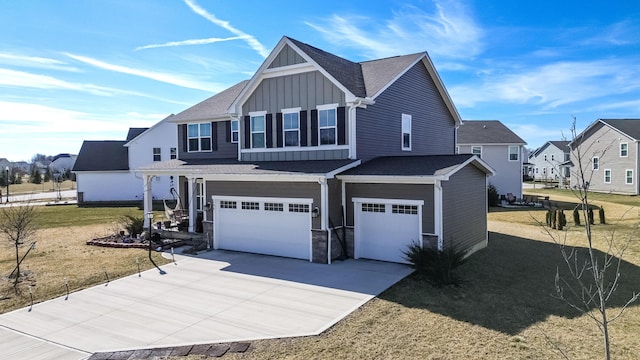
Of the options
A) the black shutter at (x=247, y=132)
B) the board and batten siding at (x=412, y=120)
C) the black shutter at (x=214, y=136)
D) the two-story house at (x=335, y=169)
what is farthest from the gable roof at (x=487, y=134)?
the black shutter at (x=247, y=132)

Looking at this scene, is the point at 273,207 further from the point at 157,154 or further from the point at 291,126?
the point at 157,154

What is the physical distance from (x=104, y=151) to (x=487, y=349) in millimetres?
42092

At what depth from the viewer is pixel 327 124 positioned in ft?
52.6

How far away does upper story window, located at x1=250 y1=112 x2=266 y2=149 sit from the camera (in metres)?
17.7

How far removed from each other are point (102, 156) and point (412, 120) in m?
33.3

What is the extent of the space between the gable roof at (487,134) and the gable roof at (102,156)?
102 feet

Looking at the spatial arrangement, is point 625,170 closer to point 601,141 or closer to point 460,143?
point 601,141

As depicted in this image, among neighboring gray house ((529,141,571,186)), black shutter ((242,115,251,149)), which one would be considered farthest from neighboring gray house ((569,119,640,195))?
black shutter ((242,115,251,149))

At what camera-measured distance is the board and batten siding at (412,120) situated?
16.2 meters

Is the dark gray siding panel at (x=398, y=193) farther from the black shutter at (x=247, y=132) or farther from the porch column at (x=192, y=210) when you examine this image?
the porch column at (x=192, y=210)

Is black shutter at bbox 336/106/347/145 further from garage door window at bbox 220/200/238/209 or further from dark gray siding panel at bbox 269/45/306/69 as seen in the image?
garage door window at bbox 220/200/238/209

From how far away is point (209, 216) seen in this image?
1681 cm

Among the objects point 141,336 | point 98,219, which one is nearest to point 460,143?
point 98,219

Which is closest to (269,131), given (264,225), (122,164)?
(264,225)
